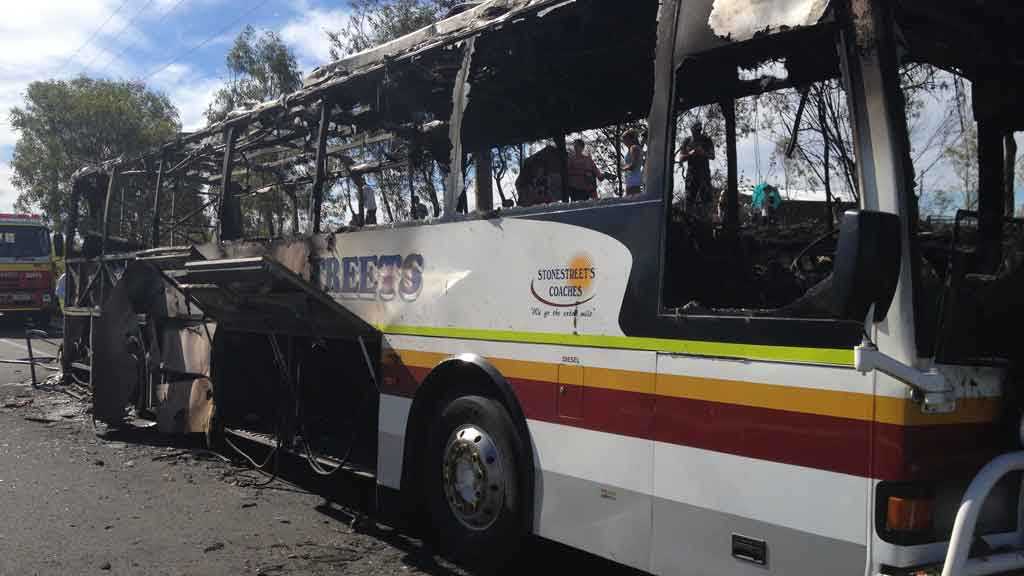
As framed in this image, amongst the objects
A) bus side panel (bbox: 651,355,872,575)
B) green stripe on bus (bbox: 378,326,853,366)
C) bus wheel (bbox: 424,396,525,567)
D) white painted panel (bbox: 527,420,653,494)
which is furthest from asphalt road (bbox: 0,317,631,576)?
bus side panel (bbox: 651,355,872,575)

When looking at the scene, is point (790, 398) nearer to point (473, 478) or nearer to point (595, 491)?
point (595, 491)

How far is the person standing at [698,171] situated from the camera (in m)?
4.20

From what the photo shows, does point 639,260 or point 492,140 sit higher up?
point 492,140

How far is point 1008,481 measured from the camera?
331cm

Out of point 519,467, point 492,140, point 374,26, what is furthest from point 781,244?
point 374,26

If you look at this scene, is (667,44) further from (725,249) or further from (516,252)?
(516,252)

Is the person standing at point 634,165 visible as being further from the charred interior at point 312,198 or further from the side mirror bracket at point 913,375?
the side mirror bracket at point 913,375

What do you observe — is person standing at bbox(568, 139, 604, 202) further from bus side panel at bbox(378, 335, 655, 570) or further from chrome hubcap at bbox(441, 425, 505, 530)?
chrome hubcap at bbox(441, 425, 505, 530)

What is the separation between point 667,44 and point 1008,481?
7.91 ft

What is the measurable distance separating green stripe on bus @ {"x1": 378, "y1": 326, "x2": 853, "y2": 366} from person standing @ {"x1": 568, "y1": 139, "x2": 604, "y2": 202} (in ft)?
3.07

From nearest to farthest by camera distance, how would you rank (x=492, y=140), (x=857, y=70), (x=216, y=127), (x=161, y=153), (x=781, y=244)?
(x=857, y=70) < (x=781, y=244) < (x=492, y=140) < (x=216, y=127) < (x=161, y=153)

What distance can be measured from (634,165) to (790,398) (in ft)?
5.45

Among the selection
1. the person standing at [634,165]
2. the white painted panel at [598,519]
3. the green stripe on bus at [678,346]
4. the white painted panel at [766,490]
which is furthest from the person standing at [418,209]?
the white painted panel at [766,490]

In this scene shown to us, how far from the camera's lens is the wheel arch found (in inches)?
177
